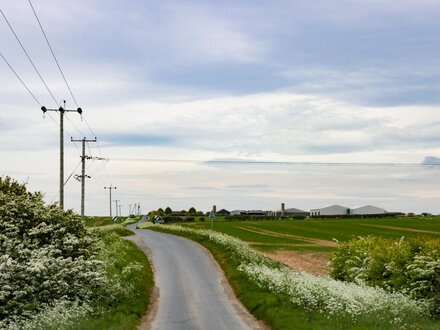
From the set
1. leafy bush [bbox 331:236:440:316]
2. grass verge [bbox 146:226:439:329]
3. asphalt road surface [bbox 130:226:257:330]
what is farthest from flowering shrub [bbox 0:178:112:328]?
leafy bush [bbox 331:236:440:316]

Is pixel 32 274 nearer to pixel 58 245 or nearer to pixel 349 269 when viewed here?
pixel 58 245

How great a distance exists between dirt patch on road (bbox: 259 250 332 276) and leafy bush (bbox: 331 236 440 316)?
19.7ft

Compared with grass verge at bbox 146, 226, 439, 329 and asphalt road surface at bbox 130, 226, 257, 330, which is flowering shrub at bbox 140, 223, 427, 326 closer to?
grass verge at bbox 146, 226, 439, 329

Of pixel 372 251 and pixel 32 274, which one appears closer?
pixel 32 274

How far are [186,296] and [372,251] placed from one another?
1205 centimetres

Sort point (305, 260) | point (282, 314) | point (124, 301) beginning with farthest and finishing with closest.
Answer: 1. point (305, 260)
2. point (124, 301)
3. point (282, 314)

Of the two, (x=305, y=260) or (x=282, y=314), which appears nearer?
(x=282, y=314)

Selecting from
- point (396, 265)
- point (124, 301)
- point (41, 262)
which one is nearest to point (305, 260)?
point (396, 265)

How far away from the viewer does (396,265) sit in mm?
29984

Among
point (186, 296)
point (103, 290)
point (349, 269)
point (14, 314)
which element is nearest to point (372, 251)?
point (349, 269)

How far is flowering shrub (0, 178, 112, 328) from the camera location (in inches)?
859

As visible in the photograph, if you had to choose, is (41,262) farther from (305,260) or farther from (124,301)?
(305,260)

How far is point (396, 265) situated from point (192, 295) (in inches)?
450

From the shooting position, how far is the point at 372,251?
111ft
